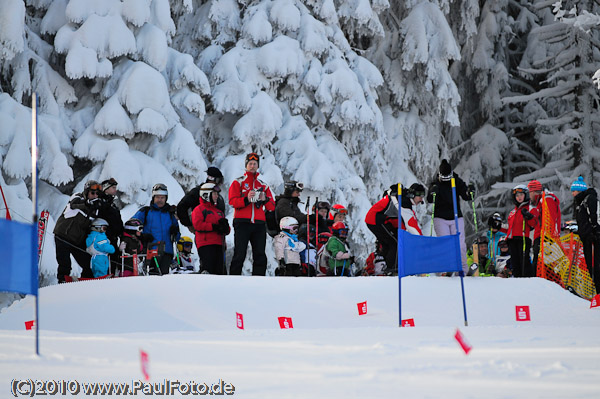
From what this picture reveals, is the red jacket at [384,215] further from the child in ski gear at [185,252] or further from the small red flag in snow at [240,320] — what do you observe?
the small red flag in snow at [240,320]

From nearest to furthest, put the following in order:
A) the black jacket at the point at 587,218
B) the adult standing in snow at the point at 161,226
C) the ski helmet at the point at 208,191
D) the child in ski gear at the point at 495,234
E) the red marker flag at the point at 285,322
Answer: the red marker flag at the point at 285,322, the ski helmet at the point at 208,191, the black jacket at the point at 587,218, the adult standing in snow at the point at 161,226, the child in ski gear at the point at 495,234

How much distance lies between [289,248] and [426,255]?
10.2ft

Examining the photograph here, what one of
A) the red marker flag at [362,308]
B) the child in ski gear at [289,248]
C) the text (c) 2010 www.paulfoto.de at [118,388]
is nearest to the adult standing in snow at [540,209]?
the child in ski gear at [289,248]

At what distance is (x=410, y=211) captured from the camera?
11156 millimetres

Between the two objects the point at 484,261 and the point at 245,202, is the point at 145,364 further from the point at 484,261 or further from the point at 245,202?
the point at 484,261

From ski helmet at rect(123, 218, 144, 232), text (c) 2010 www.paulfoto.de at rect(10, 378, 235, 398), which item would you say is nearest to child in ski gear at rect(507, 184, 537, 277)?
ski helmet at rect(123, 218, 144, 232)

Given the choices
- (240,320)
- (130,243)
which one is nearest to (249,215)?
(130,243)

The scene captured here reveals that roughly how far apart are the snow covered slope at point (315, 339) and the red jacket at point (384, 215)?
1.59 metres

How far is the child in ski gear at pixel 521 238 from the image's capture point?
11570mm

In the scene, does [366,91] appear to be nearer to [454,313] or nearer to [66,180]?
[66,180]

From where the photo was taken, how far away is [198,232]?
10594 millimetres

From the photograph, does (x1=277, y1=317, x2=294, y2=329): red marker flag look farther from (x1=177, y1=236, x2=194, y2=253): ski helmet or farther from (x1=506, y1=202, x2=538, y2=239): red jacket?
(x1=177, y1=236, x2=194, y2=253): ski helmet

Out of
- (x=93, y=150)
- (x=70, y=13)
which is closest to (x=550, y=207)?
(x=93, y=150)

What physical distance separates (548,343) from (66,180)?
10091 mm
